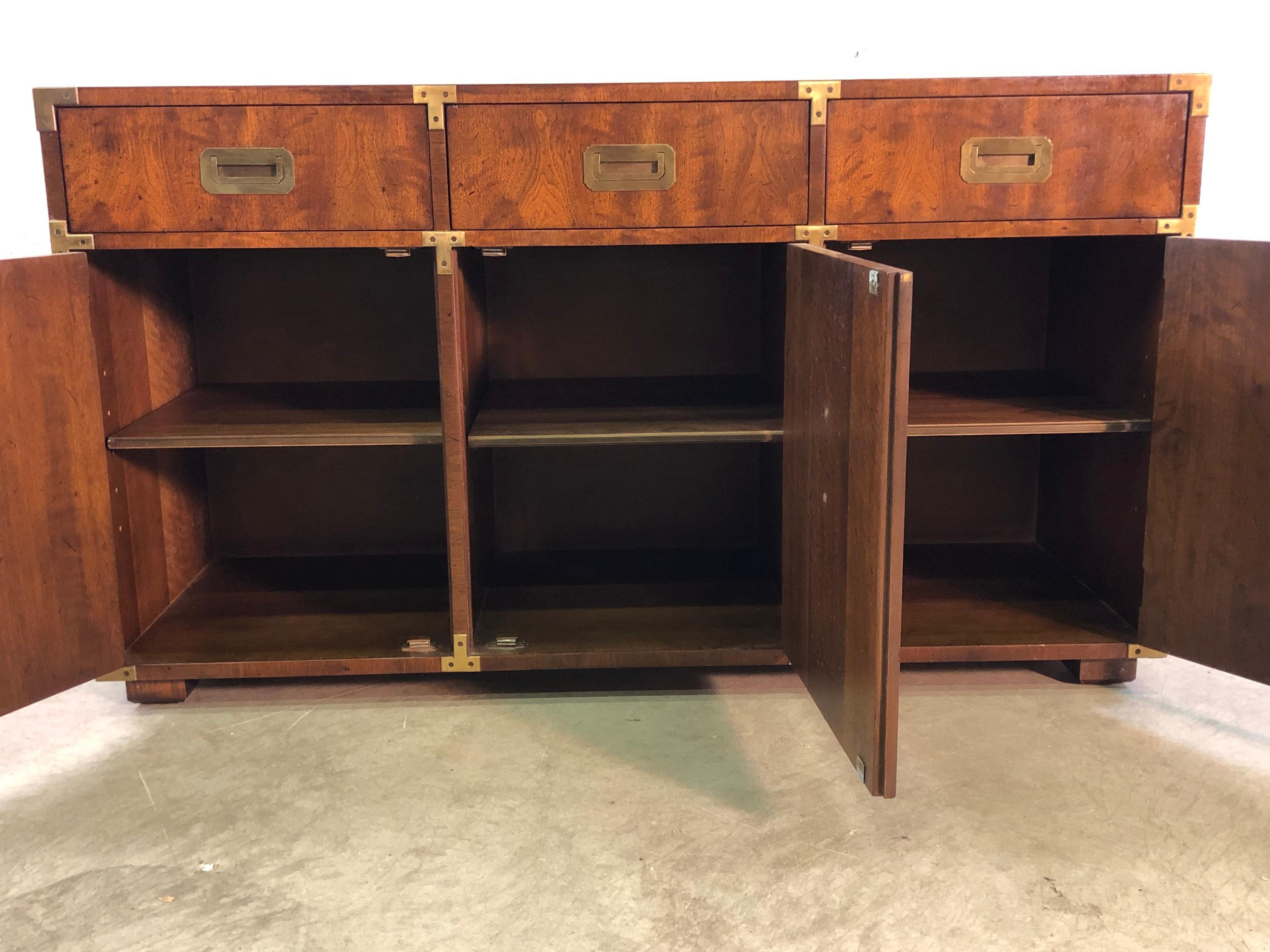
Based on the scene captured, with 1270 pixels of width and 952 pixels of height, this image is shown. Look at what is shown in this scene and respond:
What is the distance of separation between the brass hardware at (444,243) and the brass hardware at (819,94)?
0.56m

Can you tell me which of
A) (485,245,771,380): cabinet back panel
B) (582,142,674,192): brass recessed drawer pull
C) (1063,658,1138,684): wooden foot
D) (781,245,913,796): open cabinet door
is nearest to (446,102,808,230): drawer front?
(582,142,674,192): brass recessed drawer pull

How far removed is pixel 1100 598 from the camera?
204cm

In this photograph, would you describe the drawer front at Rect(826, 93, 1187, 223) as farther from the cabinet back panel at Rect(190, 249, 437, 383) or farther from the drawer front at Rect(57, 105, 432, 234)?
the cabinet back panel at Rect(190, 249, 437, 383)

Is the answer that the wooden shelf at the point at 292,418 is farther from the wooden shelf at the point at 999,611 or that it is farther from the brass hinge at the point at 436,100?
the wooden shelf at the point at 999,611

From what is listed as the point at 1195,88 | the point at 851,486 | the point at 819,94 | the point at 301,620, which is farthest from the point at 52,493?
the point at 1195,88

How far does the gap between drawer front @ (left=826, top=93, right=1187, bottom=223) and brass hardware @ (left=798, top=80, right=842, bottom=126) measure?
0.01 meters

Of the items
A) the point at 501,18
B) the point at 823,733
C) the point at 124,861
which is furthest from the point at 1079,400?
the point at 124,861

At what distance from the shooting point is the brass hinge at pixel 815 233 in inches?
67.2

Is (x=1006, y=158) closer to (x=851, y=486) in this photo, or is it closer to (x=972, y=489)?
(x=851, y=486)

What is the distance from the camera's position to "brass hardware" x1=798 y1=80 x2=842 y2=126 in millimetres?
1654

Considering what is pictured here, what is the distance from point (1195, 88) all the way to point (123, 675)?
194 cm

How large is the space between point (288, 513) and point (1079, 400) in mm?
1586

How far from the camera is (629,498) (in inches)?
91.6

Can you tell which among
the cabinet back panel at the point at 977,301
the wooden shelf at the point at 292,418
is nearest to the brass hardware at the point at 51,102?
the wooden shelf at the point at 292,418
